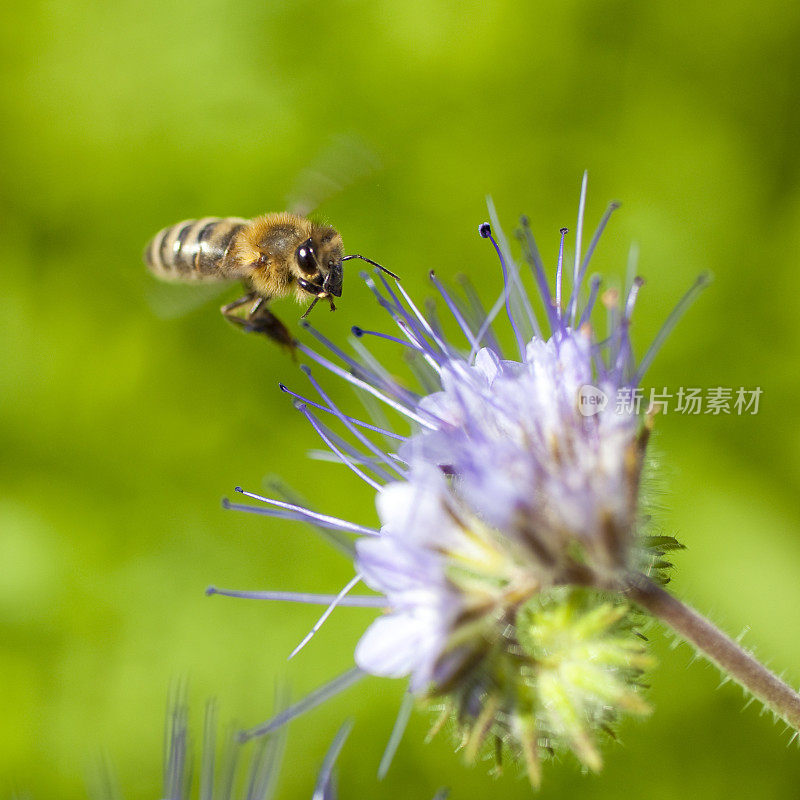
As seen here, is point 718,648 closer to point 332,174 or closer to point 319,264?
point 319,264

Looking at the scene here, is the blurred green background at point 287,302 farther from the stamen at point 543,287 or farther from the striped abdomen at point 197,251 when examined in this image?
the stamen at point 543,287

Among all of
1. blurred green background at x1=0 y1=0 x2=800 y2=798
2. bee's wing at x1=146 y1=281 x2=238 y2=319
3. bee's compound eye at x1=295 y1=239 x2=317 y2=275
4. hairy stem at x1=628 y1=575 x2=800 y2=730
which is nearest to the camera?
hairy stem at x1=628 y1=575 x2=800 y2=730

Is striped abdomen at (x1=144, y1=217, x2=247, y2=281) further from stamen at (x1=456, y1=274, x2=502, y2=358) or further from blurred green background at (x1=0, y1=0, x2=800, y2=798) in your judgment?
stamen at (x1=456, y1=274, x2=502, y2=358)

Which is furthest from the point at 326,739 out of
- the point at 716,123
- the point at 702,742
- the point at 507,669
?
the point at 716,123

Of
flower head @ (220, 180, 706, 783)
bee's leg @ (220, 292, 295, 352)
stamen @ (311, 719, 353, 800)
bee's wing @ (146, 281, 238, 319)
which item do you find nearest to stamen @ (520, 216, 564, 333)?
flower head @ (220, 180, 706, 783)

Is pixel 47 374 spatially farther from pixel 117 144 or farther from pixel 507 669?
pixel 507 669

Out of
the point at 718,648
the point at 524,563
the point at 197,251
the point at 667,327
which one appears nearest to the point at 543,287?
the point at 667,327

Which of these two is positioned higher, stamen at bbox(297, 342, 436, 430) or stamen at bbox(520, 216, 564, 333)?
stamen at bbox(520, 216, 564, 333)
